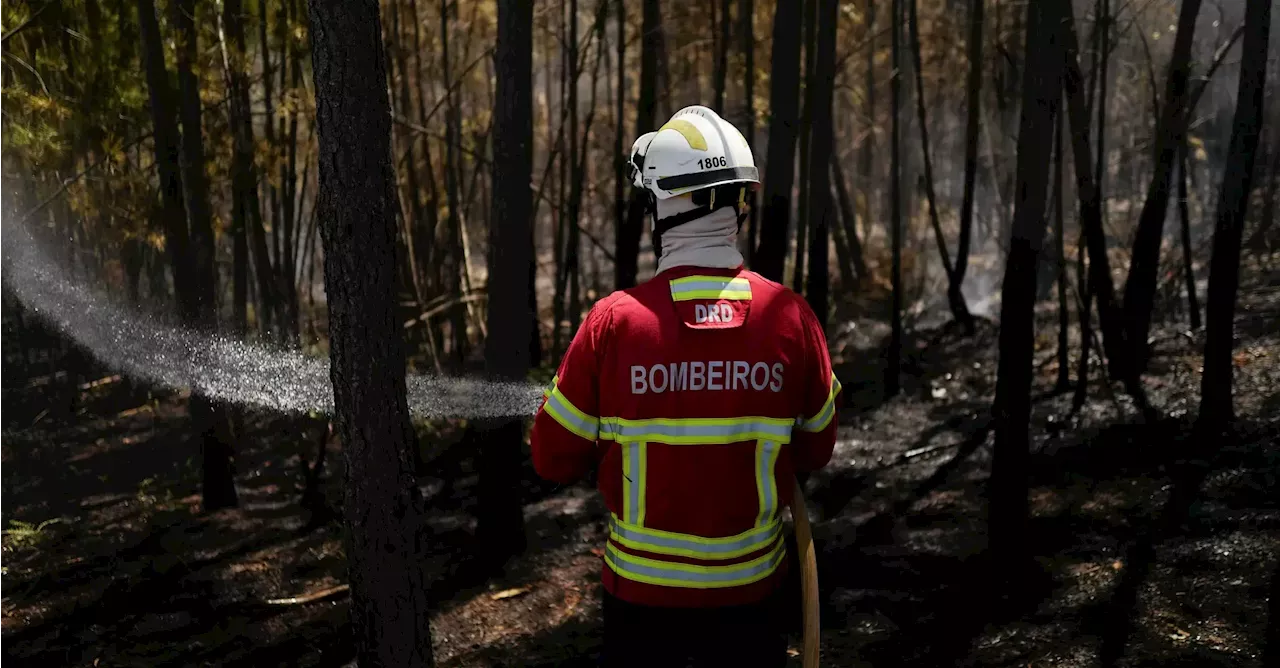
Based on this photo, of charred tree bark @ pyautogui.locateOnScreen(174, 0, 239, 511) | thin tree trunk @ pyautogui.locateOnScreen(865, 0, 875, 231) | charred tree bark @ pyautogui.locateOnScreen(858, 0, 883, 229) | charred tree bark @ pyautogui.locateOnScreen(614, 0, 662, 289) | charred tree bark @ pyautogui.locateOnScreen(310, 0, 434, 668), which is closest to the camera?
charred tree bark @ pyautogui.locateOnScreen(310, 0, 434, 668)

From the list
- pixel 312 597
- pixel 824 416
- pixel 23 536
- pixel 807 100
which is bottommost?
pixel 312 597

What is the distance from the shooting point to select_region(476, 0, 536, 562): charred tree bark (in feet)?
18.2

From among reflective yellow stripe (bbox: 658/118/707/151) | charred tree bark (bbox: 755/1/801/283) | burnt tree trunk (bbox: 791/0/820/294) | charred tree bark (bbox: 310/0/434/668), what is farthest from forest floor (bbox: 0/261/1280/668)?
reflective yellow stripe (bbox: 658/118/707/151)

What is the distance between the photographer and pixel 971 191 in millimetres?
11711

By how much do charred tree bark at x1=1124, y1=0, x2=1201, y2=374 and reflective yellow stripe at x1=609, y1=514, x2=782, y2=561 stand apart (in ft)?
23.5

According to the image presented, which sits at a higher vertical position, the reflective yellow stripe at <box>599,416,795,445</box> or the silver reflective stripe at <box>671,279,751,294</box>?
the silver reflective stripe at <box>671,279,751,294</box>

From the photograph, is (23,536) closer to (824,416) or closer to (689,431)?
(689,431)

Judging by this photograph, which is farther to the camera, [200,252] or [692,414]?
[200,252]

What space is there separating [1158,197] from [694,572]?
764cm

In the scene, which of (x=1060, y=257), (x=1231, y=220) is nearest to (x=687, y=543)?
(x=1231, y=220)

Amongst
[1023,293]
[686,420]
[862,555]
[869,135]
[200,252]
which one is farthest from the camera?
[869,135]

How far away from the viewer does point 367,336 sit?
3303 millimetres

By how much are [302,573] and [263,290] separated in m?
4.59

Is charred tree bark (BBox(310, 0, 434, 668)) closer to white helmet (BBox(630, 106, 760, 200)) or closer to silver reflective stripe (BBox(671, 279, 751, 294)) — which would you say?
white helmet (BBox(630, 106, 760, 200))
